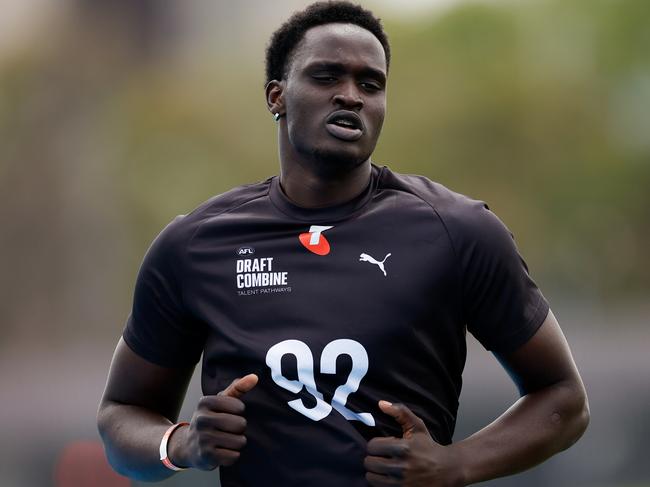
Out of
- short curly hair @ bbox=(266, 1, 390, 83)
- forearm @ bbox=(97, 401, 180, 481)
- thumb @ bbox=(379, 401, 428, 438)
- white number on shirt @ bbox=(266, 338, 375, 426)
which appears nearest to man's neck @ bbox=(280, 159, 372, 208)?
short curly hair @ bbox=(266, 1, 390, 83)

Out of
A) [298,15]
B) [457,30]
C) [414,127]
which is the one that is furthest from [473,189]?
[298,15]

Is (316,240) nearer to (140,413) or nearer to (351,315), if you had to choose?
(351,315)

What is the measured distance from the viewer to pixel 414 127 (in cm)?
3428

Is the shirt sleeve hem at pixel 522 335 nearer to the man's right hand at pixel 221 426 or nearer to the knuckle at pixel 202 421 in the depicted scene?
the man's right hand at pixel 221 426

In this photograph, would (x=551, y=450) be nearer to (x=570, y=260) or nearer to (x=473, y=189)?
(x=473, y=189)

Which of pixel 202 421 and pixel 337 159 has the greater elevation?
pixel 337 159

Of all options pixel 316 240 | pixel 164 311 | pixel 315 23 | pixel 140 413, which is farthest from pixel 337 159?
pixel 140 413

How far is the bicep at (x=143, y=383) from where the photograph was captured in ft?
14.6

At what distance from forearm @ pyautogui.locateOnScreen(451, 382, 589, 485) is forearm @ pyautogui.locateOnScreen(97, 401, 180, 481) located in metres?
1.08

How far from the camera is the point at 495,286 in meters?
4.03

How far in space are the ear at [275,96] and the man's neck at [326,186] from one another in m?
0.26

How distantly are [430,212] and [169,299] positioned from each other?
3.12 ft

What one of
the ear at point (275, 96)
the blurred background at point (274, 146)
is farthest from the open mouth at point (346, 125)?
the blurred background at point (274, 146)

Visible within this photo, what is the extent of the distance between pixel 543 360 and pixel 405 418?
1.80ft
